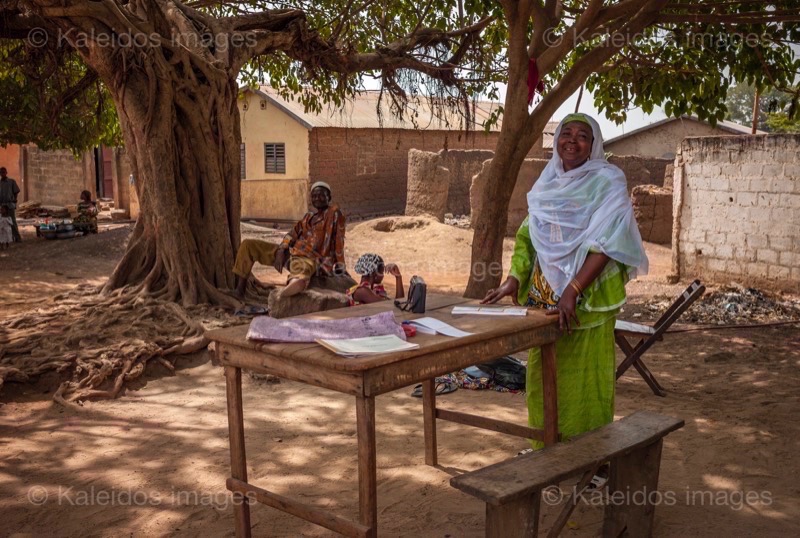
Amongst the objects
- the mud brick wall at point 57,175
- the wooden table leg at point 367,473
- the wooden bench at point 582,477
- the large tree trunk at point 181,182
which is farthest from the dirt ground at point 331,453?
the mud brick wall at point 57,175

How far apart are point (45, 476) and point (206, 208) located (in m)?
4.37

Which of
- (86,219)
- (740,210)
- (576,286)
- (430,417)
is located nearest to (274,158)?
(86,219)

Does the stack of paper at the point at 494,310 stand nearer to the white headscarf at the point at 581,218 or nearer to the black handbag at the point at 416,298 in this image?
the black handbag at the point at 416,298

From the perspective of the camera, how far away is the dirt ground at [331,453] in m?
3.63

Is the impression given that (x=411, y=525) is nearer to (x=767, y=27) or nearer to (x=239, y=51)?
(x=239, y=51)

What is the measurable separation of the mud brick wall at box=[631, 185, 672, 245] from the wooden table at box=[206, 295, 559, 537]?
12.1m

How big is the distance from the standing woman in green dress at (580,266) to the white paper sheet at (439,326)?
2.04 feet

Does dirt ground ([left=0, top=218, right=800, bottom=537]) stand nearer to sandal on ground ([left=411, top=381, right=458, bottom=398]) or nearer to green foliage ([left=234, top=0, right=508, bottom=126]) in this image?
sandal on ground ([left=411, top=381, right=458, bottom=398])

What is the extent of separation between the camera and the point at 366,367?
8.70 ft

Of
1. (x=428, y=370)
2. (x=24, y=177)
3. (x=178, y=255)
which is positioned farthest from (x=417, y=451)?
(x=24, y=177)

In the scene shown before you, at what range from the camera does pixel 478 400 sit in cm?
558

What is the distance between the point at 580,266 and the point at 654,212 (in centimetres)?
1230

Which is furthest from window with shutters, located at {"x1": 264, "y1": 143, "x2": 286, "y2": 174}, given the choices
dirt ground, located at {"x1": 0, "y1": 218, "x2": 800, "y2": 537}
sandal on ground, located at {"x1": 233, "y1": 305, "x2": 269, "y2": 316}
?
dirt ground, located at {"x1": 0, "y1": 218, "x2": 800, "y2": 537}

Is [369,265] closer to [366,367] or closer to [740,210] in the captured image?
[366,367]
